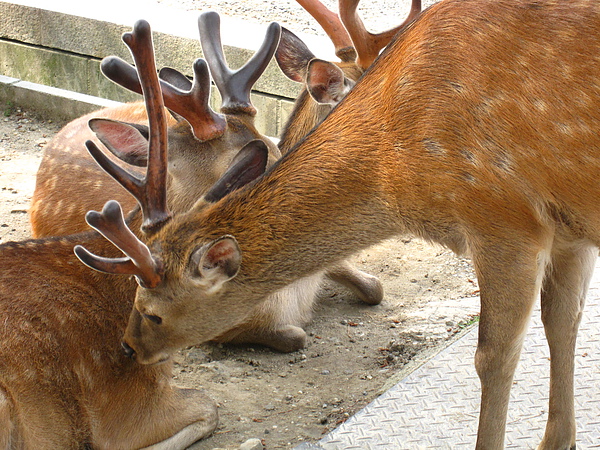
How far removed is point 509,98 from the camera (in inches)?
119

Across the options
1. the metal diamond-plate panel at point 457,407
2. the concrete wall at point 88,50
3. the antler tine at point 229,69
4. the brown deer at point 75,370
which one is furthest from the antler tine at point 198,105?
the concrete wall at point 88,50

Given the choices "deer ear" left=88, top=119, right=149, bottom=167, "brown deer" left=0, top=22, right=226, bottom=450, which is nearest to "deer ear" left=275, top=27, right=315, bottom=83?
"deer ear" left=88, top=119, right=149, bottom=167

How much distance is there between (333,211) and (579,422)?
1385 mm

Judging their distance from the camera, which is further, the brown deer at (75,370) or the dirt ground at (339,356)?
the dirt ground at (339,356)

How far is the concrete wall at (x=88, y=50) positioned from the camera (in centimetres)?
696

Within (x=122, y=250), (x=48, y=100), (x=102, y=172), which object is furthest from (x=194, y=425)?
(x=48, y=100)

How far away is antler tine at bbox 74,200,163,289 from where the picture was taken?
118 inches

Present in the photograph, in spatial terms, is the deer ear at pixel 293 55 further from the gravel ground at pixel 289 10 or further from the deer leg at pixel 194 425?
the gravel ground at pixel 289 10

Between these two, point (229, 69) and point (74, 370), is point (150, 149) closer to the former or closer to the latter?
point (74, 370)

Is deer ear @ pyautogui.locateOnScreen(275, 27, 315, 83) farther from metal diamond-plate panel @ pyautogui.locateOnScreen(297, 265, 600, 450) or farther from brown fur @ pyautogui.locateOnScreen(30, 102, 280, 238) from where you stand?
metal diamond-plate panel @ pyautogui.locateOnScreen(297, 265, 600, 450)

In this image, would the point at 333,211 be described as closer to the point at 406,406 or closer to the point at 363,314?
the point at 406,406

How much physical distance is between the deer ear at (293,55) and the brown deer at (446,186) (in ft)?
5.74

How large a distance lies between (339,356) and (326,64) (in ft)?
4.75

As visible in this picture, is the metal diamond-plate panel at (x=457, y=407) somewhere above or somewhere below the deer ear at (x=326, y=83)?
below
